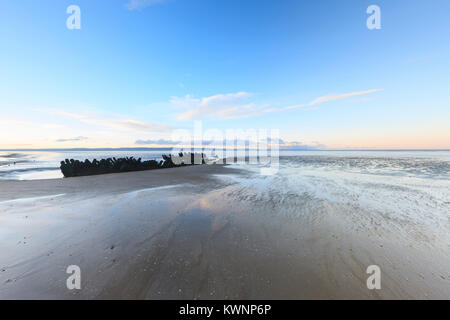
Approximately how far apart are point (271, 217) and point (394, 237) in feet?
9.75

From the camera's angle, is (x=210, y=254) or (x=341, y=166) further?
(x=341, y=166)

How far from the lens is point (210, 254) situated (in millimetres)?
3176

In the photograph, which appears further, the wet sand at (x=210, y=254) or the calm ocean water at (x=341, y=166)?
the calm ocean water at (x=341, y=166)

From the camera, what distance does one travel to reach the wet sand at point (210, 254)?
2.38 meters

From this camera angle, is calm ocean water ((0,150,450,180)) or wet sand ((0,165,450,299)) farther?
calm ocean water ((0,150,450,180))

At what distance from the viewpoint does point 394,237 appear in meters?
4.02

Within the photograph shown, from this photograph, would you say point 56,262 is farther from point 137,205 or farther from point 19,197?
point 19,197

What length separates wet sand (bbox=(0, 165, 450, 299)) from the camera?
2.38 meters

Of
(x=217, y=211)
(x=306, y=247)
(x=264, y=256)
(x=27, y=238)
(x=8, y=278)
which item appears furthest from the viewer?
(x=217, y=211)

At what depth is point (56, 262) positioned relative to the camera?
115 inches
